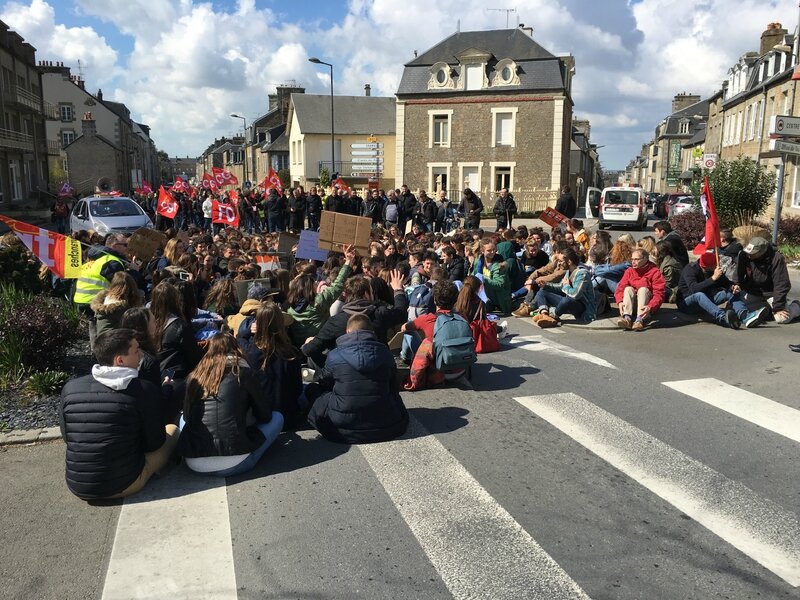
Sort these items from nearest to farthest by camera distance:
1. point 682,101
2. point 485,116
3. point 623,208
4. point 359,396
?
point 359,396, point 623,208, point 485,116, point 682,101

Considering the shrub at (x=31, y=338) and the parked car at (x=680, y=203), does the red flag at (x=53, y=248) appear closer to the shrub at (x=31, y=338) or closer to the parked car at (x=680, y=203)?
the shrub at (x=31, y=338)

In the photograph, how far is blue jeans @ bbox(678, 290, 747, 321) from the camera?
1000 cm

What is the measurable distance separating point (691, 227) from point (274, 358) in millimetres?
17814

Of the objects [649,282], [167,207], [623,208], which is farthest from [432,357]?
[623,208]

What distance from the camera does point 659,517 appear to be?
14.4 feet

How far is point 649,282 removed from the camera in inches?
399

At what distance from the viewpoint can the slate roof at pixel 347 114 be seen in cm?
5616

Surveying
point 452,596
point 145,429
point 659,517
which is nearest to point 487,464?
point 659,517

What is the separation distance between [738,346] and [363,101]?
5258cm

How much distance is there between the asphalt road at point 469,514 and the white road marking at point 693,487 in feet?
0.05

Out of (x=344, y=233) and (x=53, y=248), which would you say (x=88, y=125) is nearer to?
(x=344, y=233)

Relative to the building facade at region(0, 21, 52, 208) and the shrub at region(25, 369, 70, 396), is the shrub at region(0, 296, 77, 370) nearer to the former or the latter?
the shrub at region(25, 369, 70, 396)

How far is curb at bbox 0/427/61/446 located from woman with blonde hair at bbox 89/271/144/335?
1.07 m

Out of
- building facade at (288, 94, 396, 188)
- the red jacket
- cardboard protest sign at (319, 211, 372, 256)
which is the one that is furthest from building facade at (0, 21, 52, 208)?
the red jacket
